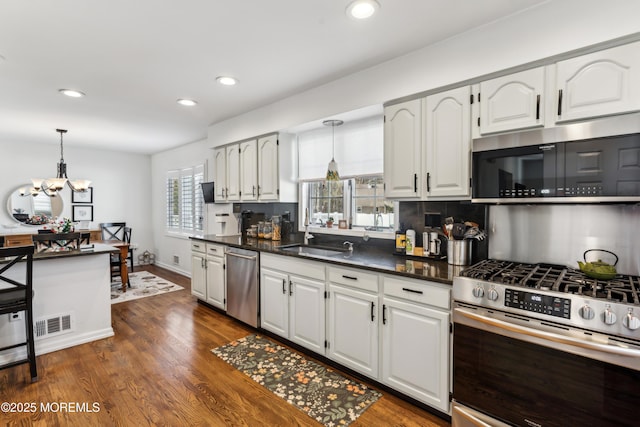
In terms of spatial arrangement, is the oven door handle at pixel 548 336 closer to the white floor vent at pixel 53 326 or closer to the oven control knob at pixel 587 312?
the oven control knob at pixel 587 312

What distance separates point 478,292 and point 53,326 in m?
3.74

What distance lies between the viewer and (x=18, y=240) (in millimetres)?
5227

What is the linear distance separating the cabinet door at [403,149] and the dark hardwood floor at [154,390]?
1.55 metres

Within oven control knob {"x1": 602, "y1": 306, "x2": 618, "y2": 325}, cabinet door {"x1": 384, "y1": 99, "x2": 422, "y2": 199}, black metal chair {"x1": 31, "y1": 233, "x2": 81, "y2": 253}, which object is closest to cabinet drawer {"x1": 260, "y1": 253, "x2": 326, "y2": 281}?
cabinet door {"x1": 384, "y1": 99, "x2": 422, "y2": 199}

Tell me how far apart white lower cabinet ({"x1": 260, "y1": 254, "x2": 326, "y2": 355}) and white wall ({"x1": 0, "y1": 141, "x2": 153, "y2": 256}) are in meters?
4.61

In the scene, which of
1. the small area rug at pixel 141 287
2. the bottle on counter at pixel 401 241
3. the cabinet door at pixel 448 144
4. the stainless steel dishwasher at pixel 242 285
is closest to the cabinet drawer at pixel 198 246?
the stainless steel dishwasher at pixel 242 285

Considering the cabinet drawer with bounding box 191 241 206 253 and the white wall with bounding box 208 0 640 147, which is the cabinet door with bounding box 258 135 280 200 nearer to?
the white wall with bounding box 208 0 640 147

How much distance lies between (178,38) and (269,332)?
2714 mm

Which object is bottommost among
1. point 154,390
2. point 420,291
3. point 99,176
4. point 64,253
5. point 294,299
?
point 154,390

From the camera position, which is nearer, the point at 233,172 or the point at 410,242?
the point at 410,242

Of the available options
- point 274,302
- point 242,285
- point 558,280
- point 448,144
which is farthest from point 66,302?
point 558,280

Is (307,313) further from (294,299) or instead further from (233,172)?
(233,172)

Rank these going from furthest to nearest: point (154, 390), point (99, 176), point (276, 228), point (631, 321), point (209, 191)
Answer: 1. point (99, 176)
2. point (209, 191)
3. point (276, 228)
4. point (154, 390)
5. point (631, 321)

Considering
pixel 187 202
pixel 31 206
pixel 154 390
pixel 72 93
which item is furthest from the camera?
pixel 187 202
